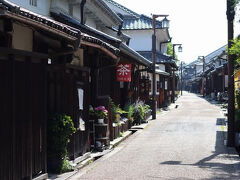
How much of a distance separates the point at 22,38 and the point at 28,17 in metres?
1.99

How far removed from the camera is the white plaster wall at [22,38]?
7.40 meters

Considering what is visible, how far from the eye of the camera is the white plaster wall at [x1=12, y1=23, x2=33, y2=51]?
7.40 meters

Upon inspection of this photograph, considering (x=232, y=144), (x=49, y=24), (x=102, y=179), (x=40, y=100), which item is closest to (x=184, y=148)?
(x=232, y=144)

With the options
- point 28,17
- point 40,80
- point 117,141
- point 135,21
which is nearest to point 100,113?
point 117,141

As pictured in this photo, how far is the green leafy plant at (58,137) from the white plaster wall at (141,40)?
28.9 metres

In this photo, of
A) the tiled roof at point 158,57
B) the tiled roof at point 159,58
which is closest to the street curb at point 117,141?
the tiled roof at point 159,58

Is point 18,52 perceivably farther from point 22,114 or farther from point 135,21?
point 135,21

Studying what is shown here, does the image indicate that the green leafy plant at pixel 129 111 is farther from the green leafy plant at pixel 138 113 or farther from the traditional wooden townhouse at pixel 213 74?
the traditional wooden townhouse at pixel 213 74

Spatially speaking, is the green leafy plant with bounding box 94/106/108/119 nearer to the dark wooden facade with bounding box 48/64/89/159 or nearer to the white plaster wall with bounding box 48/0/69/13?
the dark wooden facade with bounding box 48/64/89/159

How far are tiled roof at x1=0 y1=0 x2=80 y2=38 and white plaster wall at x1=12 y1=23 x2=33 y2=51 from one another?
3.56ft

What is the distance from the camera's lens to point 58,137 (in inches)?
331

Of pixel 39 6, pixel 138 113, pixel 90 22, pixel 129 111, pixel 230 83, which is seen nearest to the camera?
pixel 39 6

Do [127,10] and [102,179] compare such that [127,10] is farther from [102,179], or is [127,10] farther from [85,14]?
[102,179]

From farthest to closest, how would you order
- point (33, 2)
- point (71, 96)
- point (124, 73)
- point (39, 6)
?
point (124, 73), point (39, 6), point (33, 2), point (71, 96)
